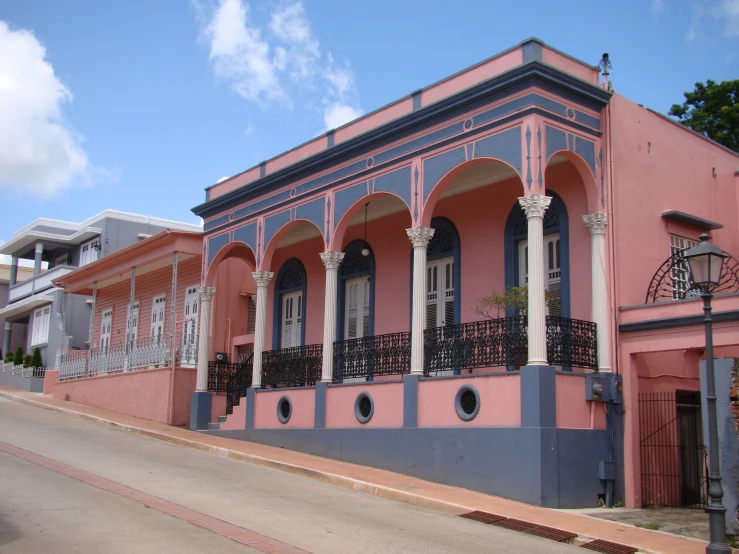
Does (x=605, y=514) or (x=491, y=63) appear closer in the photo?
(x=605, y=514)

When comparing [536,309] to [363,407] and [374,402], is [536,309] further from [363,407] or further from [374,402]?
[363,407]

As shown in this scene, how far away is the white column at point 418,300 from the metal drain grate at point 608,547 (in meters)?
5.44

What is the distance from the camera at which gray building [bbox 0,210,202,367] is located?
3422cm

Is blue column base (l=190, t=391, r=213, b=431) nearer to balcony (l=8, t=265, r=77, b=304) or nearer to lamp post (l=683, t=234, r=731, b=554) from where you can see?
lamp post (l=683, t=234, r=731, b=554)

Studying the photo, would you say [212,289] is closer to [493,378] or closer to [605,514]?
[493,378]

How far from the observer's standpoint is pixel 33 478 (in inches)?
453

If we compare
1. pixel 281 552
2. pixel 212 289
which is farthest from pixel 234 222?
pixel 281 552

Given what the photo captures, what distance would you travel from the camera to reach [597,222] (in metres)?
13.9

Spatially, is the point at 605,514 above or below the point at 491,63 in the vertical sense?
below

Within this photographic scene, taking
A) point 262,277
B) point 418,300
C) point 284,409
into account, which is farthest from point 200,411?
point 418,300

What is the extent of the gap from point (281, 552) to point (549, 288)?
8.56 metres

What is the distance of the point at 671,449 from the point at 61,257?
1227 inches

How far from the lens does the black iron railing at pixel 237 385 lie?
2080cm

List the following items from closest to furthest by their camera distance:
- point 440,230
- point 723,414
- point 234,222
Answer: point 723,414
point 440,230
point 234,222
